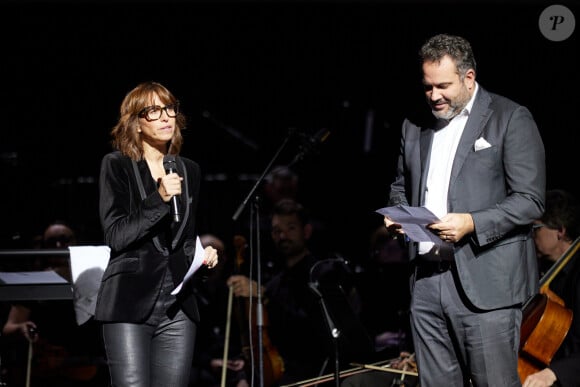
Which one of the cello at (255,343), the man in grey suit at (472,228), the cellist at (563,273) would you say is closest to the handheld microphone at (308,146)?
the cello at (255,343)

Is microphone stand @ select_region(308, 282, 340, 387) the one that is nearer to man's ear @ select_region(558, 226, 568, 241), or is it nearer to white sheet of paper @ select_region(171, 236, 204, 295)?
white sheet of paper @ select_region(171, 236, 204, 295)

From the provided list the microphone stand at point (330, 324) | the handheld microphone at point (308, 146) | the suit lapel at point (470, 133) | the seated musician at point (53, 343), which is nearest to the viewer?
the suit lapel at point (470, 133)

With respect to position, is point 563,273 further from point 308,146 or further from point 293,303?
point 293,303

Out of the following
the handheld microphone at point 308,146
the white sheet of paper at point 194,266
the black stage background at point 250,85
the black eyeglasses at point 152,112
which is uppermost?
the black stage background at point 250,85

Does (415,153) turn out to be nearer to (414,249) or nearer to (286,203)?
(414,249)

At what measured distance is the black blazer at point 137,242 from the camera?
8.52ft

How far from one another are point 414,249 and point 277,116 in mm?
4429

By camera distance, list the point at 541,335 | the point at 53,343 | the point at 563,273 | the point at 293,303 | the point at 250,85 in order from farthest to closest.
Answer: the point at 250,85, the point at 53,343, the point at 293,303, the point at 563,273, the point at 541,335

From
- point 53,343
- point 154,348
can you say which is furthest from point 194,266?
point 53,343

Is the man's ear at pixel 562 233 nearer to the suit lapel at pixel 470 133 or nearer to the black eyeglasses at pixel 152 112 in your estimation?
the suit lapel at pixel 470 133

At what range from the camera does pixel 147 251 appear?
269 cm

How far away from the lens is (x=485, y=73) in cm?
563

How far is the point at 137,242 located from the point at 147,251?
50mm

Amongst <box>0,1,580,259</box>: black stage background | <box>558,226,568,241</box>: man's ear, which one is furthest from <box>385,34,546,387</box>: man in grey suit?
<box>0,1,580,259</box>: black stage background
